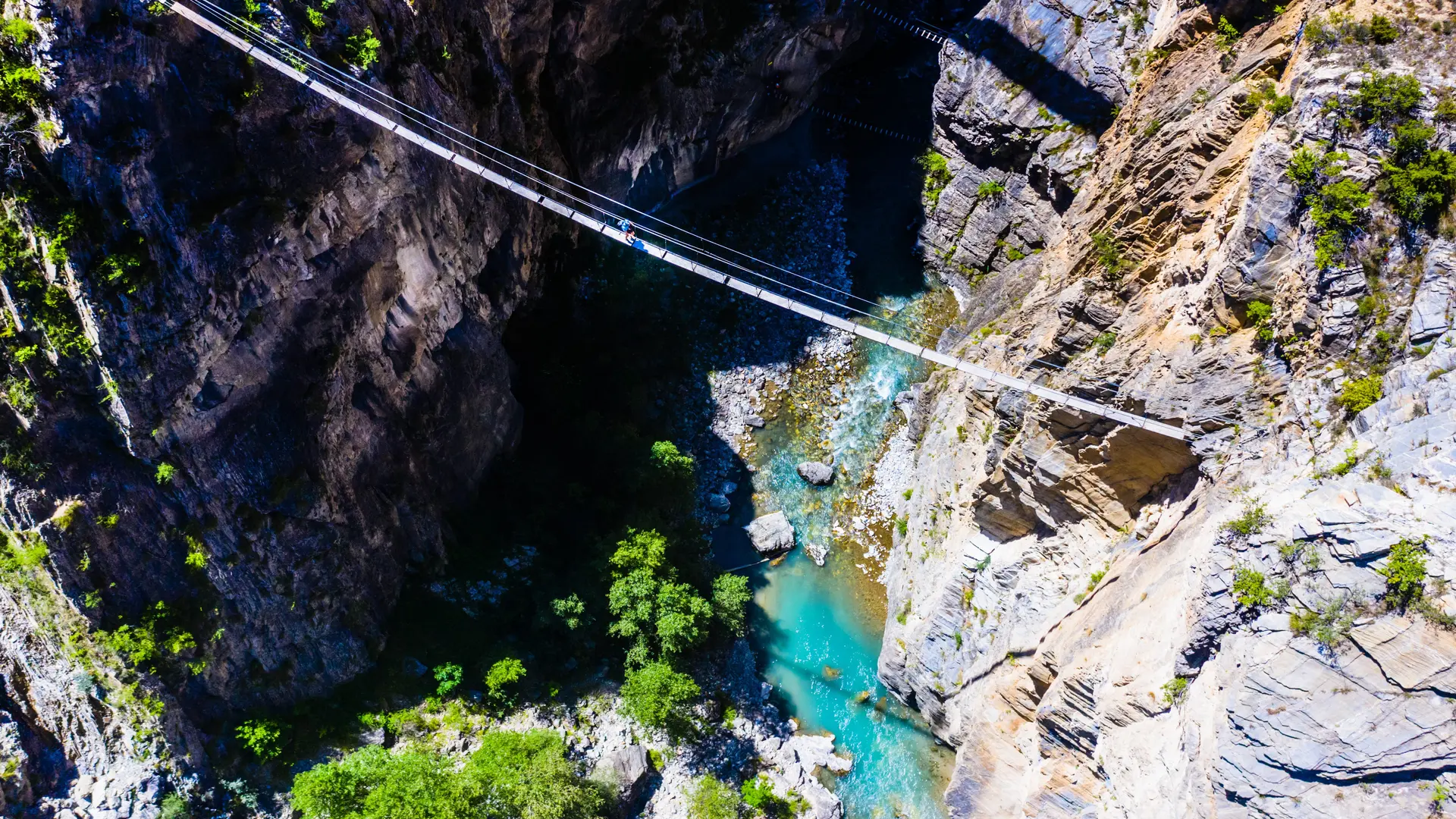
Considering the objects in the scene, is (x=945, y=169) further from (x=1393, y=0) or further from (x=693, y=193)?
(x=1393, y=0)

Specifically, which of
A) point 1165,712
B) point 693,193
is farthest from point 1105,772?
point 693,193

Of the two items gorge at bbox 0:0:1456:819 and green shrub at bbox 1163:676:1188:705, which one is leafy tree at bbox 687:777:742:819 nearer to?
gorge at bbox 0:0:1456:819

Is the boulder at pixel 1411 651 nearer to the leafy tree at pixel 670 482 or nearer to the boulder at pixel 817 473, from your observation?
the boulder at pixel 817 473

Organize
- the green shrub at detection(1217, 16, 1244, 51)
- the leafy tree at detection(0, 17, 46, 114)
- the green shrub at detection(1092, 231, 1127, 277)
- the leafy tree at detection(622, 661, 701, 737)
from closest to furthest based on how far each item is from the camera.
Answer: the leafy tree at detection(0, 17, 46, 114)
the green shrub at detection(1217, 16, 1244, 51)
the green shrub at detection(1092, 231, 1127, 277)
the leafy tree at detection(622, 661, 701, 737)

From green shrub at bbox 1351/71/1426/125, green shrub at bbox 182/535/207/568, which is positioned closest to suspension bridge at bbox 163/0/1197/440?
green shrub at bbox 1351/71/1426/125

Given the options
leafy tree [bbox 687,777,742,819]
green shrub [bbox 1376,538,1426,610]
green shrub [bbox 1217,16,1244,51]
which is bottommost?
leafy tree [bbox 687,777,742,819]

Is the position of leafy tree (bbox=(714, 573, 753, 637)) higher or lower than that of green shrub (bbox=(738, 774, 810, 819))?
higher

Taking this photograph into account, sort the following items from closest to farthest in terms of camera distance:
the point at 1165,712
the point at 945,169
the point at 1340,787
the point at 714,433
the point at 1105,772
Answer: the point at 1340,787 < the point at 1165,712 < the point at 1105,772 < the point at 714,433 < the point at 945,169

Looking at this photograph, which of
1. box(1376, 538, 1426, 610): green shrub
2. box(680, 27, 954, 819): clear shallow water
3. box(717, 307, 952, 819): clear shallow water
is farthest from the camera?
box(680, 27, 954, 819): clear shallow water
